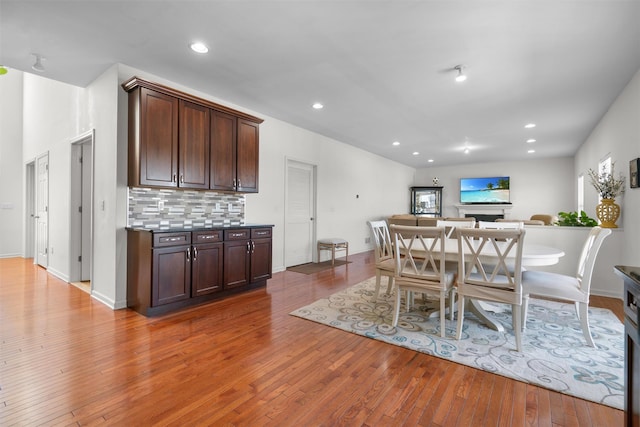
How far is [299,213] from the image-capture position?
5980mm

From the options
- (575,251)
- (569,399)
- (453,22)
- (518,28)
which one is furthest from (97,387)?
(575,251)

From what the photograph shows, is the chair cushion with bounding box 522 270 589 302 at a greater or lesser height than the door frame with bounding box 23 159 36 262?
lesser

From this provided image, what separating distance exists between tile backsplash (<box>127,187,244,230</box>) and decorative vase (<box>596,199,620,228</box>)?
16.8 ft

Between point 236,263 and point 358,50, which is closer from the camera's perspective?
point 358,50

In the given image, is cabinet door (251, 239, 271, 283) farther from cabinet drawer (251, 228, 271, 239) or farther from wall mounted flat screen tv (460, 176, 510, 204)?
wall mounted flat screen tv (460, 176, 510, 204)

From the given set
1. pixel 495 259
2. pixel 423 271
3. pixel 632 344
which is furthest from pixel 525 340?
pixel 632 344

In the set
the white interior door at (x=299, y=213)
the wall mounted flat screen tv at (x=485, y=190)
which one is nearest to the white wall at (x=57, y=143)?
the white interior door at (x=299, y=213)

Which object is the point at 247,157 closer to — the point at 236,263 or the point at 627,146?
the point at 236,263

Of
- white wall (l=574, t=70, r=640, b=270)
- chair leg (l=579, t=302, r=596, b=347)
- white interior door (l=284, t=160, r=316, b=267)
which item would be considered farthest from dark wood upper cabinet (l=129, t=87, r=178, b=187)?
white wall (l=574, t=70, r=640, b=270)

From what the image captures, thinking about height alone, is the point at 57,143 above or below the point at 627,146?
above

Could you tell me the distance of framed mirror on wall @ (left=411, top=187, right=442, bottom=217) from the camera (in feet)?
36.0

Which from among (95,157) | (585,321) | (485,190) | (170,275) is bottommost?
(585,321)

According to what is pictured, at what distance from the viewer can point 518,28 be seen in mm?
2578

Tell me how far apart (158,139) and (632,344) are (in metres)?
3.91
